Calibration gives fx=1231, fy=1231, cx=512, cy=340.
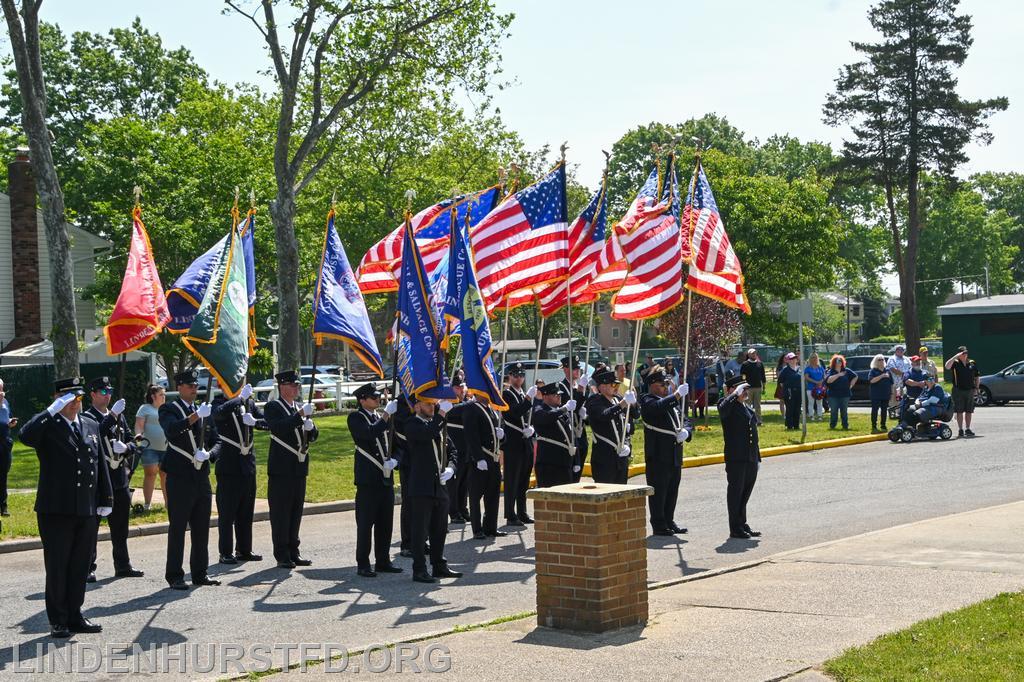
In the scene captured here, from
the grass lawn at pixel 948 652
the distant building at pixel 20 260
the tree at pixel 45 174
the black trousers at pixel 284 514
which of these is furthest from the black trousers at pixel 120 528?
the distant building at pixel 20 260

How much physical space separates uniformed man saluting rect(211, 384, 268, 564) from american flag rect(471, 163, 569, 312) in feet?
11.1

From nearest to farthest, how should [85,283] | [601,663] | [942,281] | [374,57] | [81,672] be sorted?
[601,663], [81,672], [374,57], [85,283], [942,281]

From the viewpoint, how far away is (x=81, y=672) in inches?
318

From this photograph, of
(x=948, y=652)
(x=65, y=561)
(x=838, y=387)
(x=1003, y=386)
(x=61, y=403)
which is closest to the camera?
(x=948, y=652)

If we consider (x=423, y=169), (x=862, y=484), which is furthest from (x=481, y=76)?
(x=862, y=484)

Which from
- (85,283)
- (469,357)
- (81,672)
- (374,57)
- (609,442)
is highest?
(374,57)

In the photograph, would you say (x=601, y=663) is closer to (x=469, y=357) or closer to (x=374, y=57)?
(x=469, y=357)

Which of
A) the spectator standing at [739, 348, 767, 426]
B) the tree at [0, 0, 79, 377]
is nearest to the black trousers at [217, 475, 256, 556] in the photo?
the tree at [0, 0, 79, 377]

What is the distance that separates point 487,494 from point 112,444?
4.26 m

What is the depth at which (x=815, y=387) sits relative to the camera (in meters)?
28.6

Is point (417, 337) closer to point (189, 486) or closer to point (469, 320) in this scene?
point (469, 320)

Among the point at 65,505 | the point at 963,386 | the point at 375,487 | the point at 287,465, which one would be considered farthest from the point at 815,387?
the point at 65,505

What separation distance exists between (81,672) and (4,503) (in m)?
8.78

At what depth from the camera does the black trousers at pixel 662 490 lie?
1348cm
